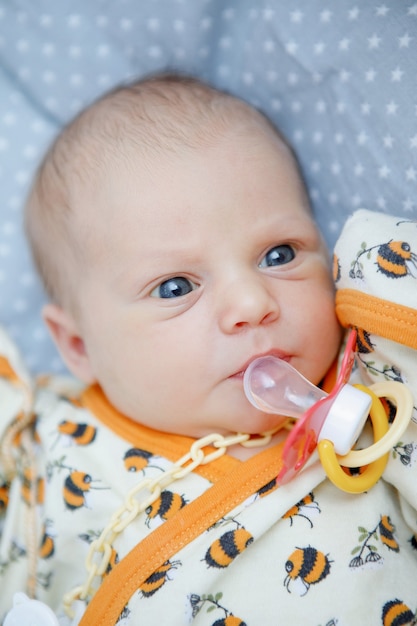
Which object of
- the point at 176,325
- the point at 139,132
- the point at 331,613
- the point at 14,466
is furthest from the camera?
the point at 14,466

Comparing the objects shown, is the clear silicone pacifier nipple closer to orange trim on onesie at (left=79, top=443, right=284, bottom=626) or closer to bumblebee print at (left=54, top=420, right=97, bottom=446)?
orange trim on onesie at (left=79, top=443, right=284, bottom=626)

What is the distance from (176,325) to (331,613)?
56 centimetres

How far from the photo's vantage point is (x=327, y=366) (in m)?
1.41

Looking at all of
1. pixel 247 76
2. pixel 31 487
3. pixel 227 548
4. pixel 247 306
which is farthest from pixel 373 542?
pixel 247 76

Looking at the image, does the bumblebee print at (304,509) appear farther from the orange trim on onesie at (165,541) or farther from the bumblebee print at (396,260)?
the bumblebee print at (396,260)

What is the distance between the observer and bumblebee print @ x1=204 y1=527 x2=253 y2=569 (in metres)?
1.26

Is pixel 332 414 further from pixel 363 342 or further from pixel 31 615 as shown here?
pixel 31 615

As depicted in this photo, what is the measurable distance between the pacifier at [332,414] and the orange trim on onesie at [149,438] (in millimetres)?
156

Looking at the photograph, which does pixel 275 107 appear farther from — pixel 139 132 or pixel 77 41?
pixel 77 41

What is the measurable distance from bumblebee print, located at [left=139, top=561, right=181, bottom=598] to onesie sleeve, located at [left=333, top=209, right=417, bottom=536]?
0.42 metres

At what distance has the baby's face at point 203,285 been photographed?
129cm

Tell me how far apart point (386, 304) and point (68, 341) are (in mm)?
733

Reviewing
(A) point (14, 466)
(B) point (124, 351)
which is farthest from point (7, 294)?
(B) point (124, 351)

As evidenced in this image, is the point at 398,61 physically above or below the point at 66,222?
above
